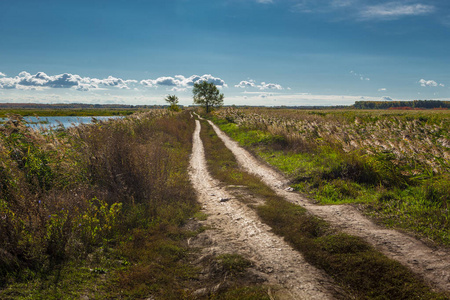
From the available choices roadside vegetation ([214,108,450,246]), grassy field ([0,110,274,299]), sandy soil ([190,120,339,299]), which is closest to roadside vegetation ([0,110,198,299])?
grassy field ([0,110,274,299])

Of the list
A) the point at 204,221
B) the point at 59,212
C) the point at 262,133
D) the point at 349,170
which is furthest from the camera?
the point at 262,133

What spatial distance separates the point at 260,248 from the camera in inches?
219

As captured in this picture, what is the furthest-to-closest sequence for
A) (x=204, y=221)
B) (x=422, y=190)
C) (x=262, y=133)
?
(x=262, y=133) → (x=422, y=190) → (x=204, y=221)

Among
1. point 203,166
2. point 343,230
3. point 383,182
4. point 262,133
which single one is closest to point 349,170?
point 383,182

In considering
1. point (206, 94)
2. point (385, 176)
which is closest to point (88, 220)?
point (385, 176)

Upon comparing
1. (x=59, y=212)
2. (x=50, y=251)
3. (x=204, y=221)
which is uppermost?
(x=59, y=212)

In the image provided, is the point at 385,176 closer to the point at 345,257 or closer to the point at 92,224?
the point at 345,257

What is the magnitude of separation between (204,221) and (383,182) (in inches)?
253

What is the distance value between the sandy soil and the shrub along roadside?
10.2 inches

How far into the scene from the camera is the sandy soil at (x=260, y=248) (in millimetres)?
4258

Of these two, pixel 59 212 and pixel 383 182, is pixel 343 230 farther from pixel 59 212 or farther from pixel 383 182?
pixel 59 212

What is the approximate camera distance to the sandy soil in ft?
14.0

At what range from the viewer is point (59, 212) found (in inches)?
198

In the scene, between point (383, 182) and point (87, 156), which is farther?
point (383, 182)
